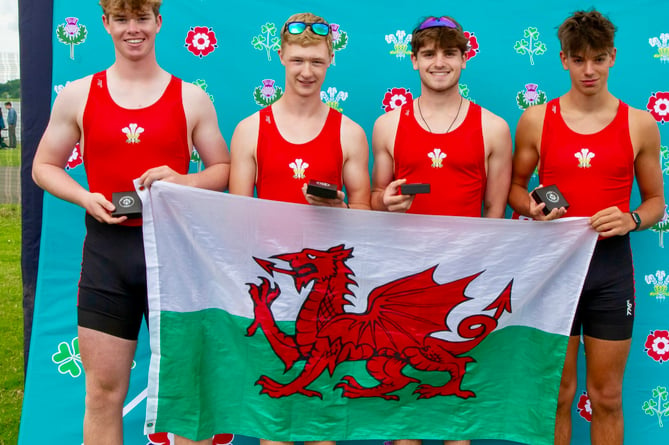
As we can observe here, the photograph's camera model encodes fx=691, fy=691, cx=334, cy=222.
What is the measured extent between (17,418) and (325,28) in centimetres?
292

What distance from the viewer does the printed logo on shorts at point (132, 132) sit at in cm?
280

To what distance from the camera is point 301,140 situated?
292cm

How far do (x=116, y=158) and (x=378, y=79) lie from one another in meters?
1.54

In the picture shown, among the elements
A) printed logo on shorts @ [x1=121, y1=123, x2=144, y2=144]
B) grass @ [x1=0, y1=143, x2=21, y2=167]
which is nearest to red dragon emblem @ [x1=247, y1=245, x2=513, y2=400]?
printed logo on shorts @ [x1=121, y1=123, x2=144, y2=144]

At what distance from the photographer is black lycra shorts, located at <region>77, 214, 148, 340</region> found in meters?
2.84

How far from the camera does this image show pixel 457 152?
297 cm

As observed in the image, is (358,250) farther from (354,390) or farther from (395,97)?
(395,97)

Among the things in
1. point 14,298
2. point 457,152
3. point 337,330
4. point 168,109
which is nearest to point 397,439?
point 337,330

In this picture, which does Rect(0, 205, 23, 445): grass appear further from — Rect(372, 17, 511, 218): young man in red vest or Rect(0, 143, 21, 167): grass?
Rect(0, 143, 21, 167): grass

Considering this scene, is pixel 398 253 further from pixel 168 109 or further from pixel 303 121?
pixel 168 109

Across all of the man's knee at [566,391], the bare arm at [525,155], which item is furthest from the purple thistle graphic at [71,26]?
the man's knee at [566,391]

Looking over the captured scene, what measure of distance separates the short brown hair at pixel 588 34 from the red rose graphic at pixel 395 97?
0.97 meters

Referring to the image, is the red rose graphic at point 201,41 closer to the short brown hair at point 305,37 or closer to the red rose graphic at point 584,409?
the short brown hair at point 305,37

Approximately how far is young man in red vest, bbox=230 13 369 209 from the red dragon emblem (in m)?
0.30
